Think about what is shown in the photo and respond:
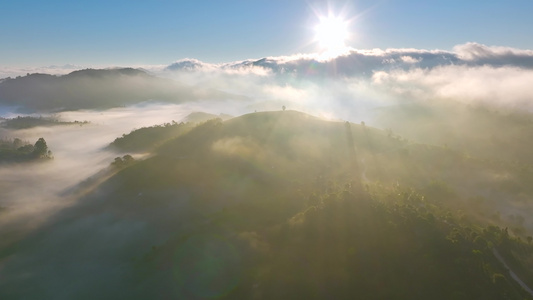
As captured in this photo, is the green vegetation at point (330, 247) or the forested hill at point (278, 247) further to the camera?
the forested hill at point (278, 247)

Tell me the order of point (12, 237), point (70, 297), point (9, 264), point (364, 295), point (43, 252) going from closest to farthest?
point (364, 295) → point (70, 297) → point (9, 264) → point (43, 252) → point (12, 237)

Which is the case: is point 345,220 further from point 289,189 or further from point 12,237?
point 12,237

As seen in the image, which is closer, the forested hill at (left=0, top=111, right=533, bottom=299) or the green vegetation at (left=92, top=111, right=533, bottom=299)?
the green vegetation at (left=92, top=111, right=533, bottom=299)

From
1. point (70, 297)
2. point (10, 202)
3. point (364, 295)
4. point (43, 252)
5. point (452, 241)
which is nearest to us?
point (364, 295)

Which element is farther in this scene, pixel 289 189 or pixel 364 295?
pixel 289 189

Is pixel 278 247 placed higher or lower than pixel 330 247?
lower

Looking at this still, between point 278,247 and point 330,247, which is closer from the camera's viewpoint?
point 330,247

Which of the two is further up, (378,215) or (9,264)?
(378,215)

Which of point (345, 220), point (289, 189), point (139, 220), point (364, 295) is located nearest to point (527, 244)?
point (345, 220)

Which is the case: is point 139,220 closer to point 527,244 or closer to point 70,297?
point 70,297
